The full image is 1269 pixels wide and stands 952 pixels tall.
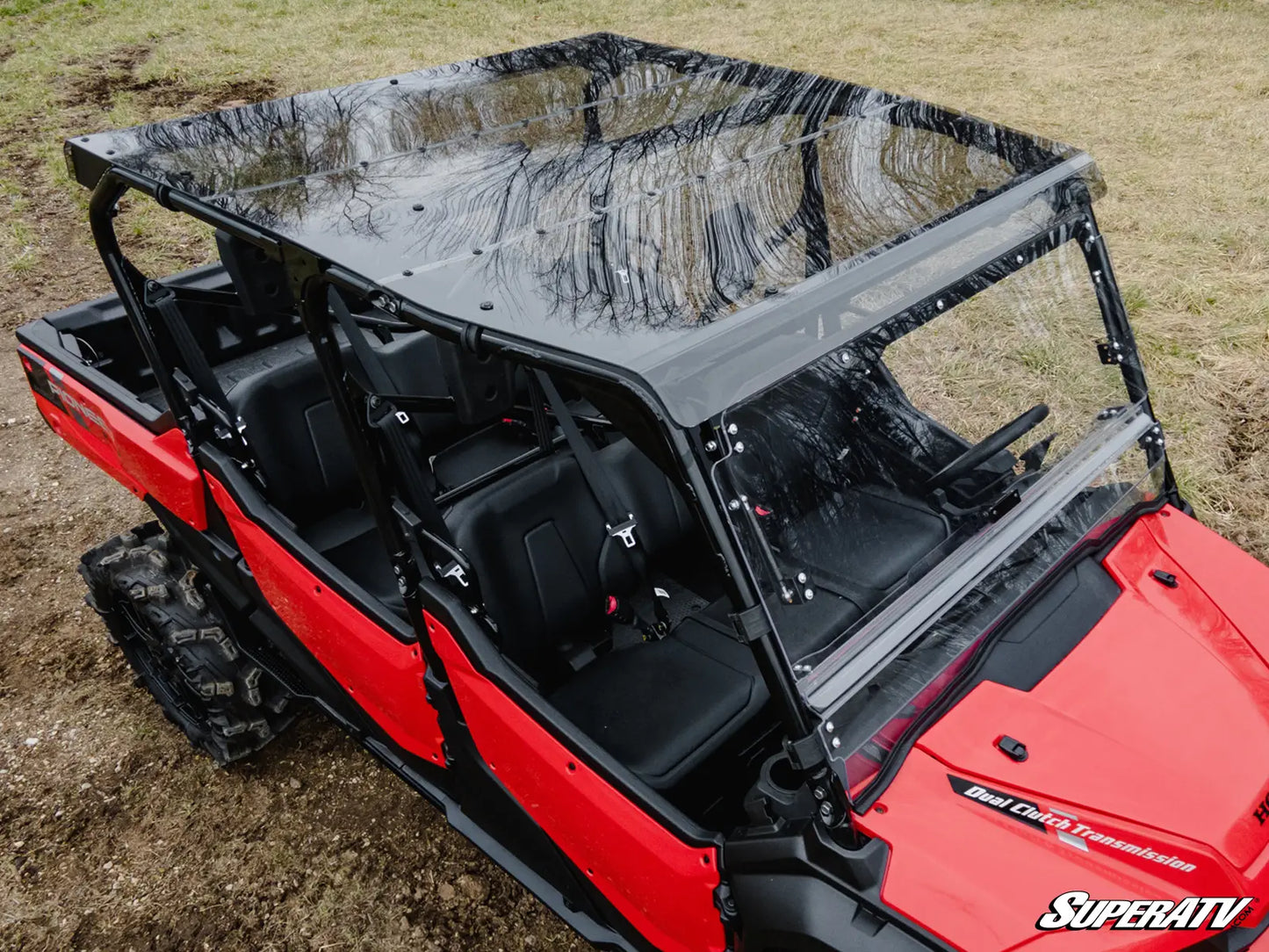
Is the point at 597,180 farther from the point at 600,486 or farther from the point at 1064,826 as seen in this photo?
the point at 1064,826

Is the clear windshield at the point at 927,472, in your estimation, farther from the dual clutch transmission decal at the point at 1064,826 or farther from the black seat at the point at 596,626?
the black seat at the point at 596,626

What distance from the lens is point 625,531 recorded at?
8.20 ft

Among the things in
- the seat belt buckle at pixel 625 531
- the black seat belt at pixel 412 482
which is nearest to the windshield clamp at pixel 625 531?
the seat belt buckle at pixel 625 531

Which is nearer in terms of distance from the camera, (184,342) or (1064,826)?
(1064,826)

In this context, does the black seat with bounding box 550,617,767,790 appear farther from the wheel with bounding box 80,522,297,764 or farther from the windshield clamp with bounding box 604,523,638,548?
the wheel with bounding box 80,522,297,764

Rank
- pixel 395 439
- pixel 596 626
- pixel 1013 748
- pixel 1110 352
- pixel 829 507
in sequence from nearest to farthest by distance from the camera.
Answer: pixel 1013 748 < pixel 829 507 < pixel 395 439 < pixel 1110 352 < pixel 596 626

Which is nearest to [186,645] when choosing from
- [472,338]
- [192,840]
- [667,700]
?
[192,840]

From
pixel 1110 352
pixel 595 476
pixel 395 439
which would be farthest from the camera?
pixel 595 476

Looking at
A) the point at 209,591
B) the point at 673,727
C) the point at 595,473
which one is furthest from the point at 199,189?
the point at 673,727

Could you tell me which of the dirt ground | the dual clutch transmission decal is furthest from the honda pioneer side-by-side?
the dirt ground

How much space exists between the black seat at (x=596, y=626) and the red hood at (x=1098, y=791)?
0.66 m

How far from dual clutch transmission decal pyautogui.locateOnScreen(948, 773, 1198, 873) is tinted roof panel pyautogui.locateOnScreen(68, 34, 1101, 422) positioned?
2.68 ft

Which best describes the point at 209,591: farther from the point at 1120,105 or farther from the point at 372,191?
the point at 1120,105

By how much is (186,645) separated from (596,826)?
1.55 metres
